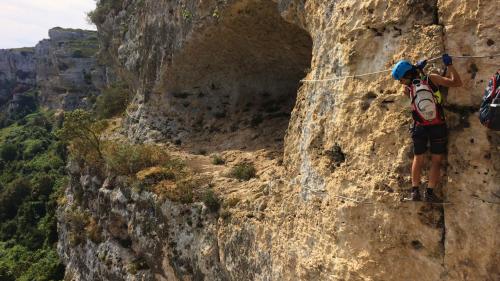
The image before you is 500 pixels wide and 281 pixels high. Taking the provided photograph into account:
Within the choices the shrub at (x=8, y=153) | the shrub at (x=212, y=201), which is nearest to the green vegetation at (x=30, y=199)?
the shrub at (x=8, y=153)

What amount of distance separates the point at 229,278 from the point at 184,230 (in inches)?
81.7

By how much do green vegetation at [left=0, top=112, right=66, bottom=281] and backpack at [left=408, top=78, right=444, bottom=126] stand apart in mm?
24676

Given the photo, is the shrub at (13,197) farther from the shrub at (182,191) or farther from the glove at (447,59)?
the glove at (447,59)

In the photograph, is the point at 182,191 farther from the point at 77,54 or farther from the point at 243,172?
the point at 77,54

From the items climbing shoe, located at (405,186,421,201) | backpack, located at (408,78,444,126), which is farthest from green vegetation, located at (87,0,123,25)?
climbing shoe, located at (405,186,421,201)

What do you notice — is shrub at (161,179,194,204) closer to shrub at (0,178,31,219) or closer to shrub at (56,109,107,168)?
shrub at (56,109,107,168)

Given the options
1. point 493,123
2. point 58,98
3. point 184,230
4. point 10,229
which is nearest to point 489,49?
point 493,123

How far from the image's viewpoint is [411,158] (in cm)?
470

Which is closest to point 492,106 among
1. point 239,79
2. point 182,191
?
point 182,191

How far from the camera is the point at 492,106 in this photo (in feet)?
12.1

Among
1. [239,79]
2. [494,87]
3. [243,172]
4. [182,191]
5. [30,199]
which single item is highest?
[239,79]

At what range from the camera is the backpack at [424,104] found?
13.9 feet

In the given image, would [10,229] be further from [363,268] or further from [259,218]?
[363,268]

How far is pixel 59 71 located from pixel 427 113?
72.1 meters
